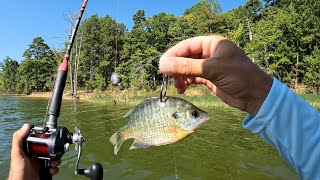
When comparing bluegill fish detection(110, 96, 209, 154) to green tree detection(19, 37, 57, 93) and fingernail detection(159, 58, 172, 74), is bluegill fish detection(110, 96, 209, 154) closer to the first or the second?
fingernail detection(159, 58, 172, 74)

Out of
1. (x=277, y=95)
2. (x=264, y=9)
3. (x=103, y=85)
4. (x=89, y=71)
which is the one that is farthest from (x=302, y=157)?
(x=89, y=71)

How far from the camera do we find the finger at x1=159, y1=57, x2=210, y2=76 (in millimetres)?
1225

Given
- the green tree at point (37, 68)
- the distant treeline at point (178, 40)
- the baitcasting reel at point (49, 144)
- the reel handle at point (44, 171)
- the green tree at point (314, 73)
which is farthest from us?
the green tree at point (37, 68)

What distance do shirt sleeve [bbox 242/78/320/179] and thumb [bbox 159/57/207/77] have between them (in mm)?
270

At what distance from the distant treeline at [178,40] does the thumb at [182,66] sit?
2121 cm

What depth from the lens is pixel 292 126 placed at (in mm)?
1059

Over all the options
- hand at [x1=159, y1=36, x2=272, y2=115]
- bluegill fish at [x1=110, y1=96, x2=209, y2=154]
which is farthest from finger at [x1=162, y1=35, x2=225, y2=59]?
bluegill fish at [x1=110, y1=96, x2=209, y2=154]

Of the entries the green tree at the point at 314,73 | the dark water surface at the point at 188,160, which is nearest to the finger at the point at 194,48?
the dark water surface at the point at 188,160

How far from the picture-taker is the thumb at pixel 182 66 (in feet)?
4.02

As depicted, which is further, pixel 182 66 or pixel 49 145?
pixel 49 145

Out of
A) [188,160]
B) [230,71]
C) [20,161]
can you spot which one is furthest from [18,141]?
[188,160]

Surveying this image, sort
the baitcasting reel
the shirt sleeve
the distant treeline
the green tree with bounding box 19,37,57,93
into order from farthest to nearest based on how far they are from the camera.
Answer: the green tree with bounding box 19,37,57,93 → the distant treeline → the baitcasting reel → the shirt sleeve

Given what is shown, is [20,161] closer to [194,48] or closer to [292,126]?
[194,48]

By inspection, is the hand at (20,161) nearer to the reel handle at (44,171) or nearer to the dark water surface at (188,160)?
the reel handle at (44,171)
